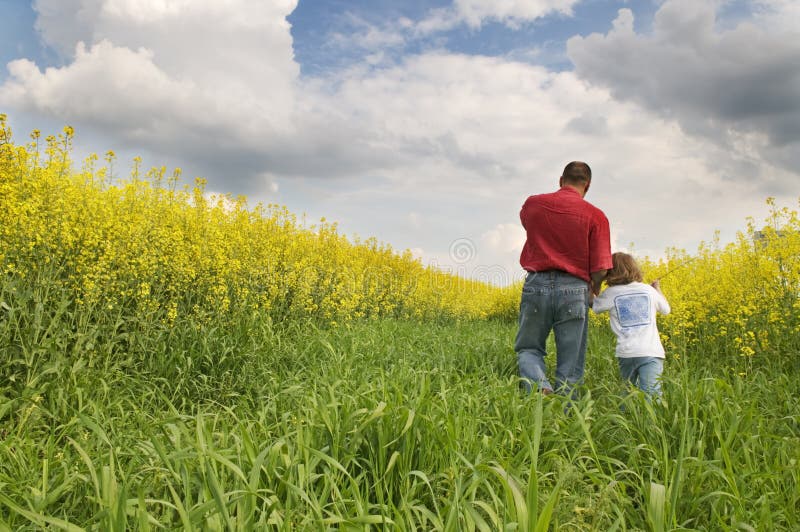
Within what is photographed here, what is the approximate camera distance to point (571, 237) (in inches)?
156

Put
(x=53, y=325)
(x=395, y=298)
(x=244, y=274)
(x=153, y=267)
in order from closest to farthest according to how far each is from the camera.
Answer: (x=53, y=325) → (x=153, y=267) → (x=244, y=274) → (x=395, y=298)

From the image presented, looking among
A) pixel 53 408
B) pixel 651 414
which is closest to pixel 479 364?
pixel 651 414

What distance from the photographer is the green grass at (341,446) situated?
1.97 m

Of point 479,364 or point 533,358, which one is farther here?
point 479,364

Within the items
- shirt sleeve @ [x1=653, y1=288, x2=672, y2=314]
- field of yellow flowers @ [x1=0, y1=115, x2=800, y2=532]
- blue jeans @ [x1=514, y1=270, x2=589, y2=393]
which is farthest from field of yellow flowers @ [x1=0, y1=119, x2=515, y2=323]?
shirt sleeve @ [x1=653, y1=288, x2=672, y2=314]

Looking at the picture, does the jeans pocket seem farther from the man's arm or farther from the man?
the man's arm

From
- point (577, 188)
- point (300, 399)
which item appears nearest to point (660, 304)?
point (577, 188)

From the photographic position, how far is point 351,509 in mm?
2051

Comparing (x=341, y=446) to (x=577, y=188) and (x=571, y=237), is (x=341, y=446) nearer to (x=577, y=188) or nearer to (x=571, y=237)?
(x=571, y=237)

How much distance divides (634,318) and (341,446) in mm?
2592

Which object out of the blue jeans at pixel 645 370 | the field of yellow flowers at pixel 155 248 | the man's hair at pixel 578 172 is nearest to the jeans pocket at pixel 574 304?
the blue jeans at pixel 645 370

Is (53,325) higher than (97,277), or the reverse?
(97,277)

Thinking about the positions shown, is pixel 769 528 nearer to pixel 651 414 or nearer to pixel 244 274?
pixel 651 414

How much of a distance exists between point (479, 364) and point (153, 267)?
10.0ft
